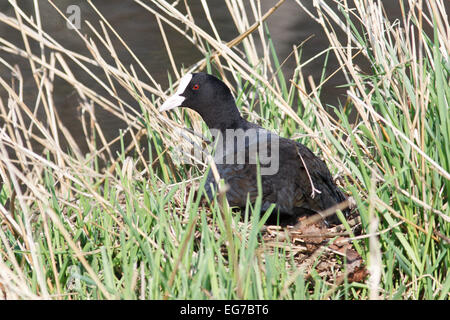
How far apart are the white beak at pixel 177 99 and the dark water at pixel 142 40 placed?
1918mm

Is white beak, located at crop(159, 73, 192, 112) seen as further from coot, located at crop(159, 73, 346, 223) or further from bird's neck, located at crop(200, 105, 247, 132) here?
bird's neck, located at crop(200, 105, 247, 132)

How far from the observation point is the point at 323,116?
275 centimetres

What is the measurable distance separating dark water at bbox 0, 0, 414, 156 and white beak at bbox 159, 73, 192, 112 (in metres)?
1.92

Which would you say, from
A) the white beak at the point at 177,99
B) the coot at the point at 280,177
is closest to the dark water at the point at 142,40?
the white beak at the point at 177,99

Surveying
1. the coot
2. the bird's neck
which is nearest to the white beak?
the coot

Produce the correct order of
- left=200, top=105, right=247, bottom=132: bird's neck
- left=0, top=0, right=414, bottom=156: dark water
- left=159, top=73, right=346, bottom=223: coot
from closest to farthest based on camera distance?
left=159, top=73, right=346, bottom=223: coot < left=200, top=105, right=247, bottom=132: bird's neck < left=0, top=0, right=414, bottom=156: dark water

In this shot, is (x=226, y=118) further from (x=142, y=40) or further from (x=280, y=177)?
(x=142, y=40)

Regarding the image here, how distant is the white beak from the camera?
3.06 metres

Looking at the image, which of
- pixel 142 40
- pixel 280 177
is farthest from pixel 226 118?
pixel 142 40

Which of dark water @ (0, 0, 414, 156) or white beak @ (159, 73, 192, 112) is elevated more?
dark water @ (0, 0, 414, 156)

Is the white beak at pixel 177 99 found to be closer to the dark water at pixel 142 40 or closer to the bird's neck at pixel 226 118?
the bird's neck at pixel 226 118
